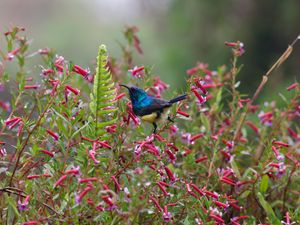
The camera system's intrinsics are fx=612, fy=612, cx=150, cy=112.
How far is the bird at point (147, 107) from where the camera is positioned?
2723 mm

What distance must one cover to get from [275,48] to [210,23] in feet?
3.92

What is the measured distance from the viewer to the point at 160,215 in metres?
2.36

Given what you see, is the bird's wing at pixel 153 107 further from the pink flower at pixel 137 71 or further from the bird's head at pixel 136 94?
the pink flower at pixel 137 71

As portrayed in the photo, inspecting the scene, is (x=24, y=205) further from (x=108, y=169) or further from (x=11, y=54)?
(x=11, y=54)

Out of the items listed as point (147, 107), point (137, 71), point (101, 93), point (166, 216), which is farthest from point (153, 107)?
point (166, 216)

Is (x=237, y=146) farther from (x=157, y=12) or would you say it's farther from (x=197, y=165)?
(x=157, y=12)

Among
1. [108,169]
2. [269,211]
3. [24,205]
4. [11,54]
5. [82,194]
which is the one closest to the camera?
[82,194]

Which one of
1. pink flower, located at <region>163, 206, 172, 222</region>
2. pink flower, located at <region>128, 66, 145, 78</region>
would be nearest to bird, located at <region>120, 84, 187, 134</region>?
pink flower, located at <region>128, 66, 145, 78</region>

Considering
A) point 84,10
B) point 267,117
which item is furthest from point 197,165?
point 84,10

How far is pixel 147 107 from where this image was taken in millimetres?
2723

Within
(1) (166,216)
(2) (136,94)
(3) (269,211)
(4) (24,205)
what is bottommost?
(3) (269,211)

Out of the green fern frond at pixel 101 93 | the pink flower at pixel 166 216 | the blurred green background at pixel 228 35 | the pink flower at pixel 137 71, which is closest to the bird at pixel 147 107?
the pink flower at pixel 137 71

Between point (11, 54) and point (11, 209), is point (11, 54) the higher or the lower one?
the higher one

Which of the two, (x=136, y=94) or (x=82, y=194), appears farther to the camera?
(x=136, y=94)
